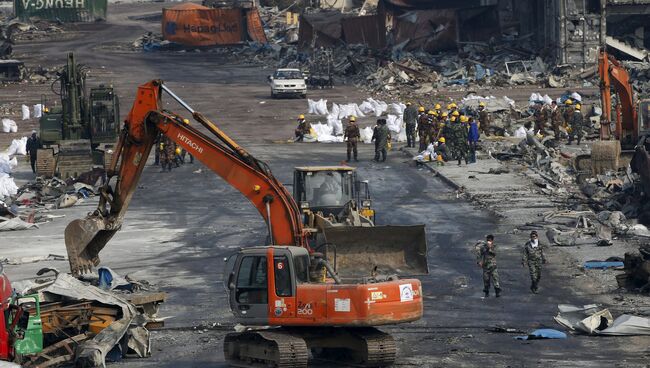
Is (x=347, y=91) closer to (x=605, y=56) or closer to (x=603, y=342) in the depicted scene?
(x=605, y=56)

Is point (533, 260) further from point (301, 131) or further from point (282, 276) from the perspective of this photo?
point (301, 131)

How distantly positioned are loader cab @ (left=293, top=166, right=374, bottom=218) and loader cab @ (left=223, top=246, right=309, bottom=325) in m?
8.18

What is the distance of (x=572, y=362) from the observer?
20750 millimetres

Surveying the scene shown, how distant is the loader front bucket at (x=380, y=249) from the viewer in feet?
71.3

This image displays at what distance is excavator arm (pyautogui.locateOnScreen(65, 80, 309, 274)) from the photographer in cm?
2234

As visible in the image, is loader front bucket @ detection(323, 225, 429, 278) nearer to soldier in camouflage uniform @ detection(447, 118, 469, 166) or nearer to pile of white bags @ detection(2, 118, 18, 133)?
soldier in camouflage uniform @ detection(447, 118, 469, 166)

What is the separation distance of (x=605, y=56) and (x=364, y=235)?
80.4 feet

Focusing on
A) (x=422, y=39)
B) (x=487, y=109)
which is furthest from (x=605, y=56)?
(x=422, y=39)

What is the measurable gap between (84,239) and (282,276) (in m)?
5.43

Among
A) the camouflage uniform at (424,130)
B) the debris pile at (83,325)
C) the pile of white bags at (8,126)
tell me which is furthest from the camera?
the pile of white bags at (8,126)

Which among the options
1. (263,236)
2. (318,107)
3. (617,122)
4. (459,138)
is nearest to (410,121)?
(459,138)

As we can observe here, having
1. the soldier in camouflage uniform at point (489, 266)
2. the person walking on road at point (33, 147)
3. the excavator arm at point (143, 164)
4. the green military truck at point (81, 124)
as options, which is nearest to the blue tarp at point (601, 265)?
the soldier in camouflage uniform at point (489, 266)

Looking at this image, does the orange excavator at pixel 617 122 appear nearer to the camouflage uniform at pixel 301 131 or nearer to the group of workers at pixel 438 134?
the group of workers at pixel 438 134

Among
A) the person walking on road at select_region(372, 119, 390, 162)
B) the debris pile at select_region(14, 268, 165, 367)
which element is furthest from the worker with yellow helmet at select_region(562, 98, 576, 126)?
the debris pile at select_region(14, 268, 165, 367)
